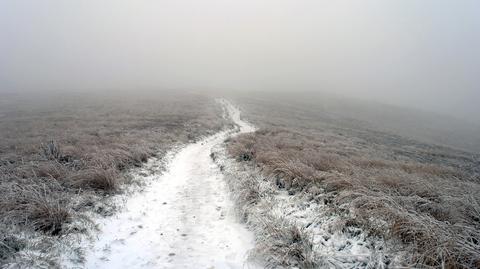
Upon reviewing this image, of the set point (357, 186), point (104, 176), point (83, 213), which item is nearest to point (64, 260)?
point (83, 213)

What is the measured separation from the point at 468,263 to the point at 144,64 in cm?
19460

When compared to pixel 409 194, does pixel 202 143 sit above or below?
below

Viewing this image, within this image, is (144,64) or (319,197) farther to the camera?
(144,64)

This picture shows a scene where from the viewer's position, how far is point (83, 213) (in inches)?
304

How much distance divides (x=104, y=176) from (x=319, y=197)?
292 inches

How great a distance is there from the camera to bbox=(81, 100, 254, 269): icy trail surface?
20.7ft

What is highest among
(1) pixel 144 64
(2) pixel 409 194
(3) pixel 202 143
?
(1) pixel 144 64

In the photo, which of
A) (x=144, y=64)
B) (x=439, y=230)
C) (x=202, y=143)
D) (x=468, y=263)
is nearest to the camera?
(x=468, y=263)

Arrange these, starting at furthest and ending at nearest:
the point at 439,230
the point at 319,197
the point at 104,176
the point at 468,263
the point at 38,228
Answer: the point at 104,176 < the point at 319,197 < the point at 38,228 < the point at 439,230 < the point at 468,263

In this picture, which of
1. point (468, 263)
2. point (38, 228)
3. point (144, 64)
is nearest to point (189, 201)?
point (38, 228)

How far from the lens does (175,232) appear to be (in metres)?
7.64

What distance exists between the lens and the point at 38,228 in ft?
21.0

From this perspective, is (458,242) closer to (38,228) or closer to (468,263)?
(468,263)

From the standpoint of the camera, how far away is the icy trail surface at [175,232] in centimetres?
630
